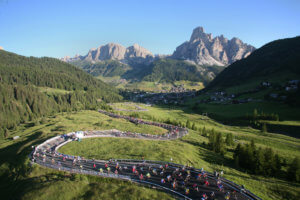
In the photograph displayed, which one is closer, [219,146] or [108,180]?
[108,180]

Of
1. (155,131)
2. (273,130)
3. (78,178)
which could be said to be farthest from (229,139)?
(78,178)

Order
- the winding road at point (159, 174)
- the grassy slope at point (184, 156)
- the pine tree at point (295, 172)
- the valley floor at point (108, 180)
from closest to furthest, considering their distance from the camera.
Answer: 1. the winding road at point (159, 174)
2. the valley floor at point (108, 180)
3. the grassy slope at point (184, 156)
4. the pine tree at point (295, 172)

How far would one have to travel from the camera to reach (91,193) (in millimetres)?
30953

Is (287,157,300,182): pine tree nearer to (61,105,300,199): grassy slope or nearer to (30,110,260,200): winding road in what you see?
(61,105,300,199): grassy slope

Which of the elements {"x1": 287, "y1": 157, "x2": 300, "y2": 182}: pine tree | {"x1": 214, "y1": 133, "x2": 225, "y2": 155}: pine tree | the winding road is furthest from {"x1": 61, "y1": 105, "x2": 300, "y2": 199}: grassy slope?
the winding road

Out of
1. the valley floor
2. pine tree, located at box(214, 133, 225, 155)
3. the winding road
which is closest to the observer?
the winding road

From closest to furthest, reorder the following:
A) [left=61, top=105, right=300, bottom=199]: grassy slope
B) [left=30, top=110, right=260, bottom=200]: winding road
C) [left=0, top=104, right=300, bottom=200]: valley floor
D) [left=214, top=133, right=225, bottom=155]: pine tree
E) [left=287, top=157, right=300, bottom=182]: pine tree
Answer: [left=30, top=110, right=260, bottom=200]: winding road
[left=0, top=104, right=300, bottom=200]: valley floor
[left=61, top=105, right=300, bottom=199]: grassy slope
[left=287, top=157, right=300, bottom=182]: pine tree
[left=214, top=133, right=225, bottom=155]: pine tree

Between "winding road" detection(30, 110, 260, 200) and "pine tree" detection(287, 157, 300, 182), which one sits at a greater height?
"winding road" detection(30, 110, 260, 200)

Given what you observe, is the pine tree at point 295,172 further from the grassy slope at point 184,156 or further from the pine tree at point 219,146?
the pine tree at point 219,146

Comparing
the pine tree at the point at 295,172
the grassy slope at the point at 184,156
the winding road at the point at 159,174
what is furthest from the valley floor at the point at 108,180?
the pine tree at the point at 295,172

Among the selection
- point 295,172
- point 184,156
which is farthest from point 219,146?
point 184,156

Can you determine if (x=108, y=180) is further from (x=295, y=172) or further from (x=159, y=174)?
(x=295, y=172)

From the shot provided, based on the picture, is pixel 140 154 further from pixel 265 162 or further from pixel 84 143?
pixel 265 162

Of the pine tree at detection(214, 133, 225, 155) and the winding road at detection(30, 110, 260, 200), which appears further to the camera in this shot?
the pine tree at detection(214, 133, 225, 155)
